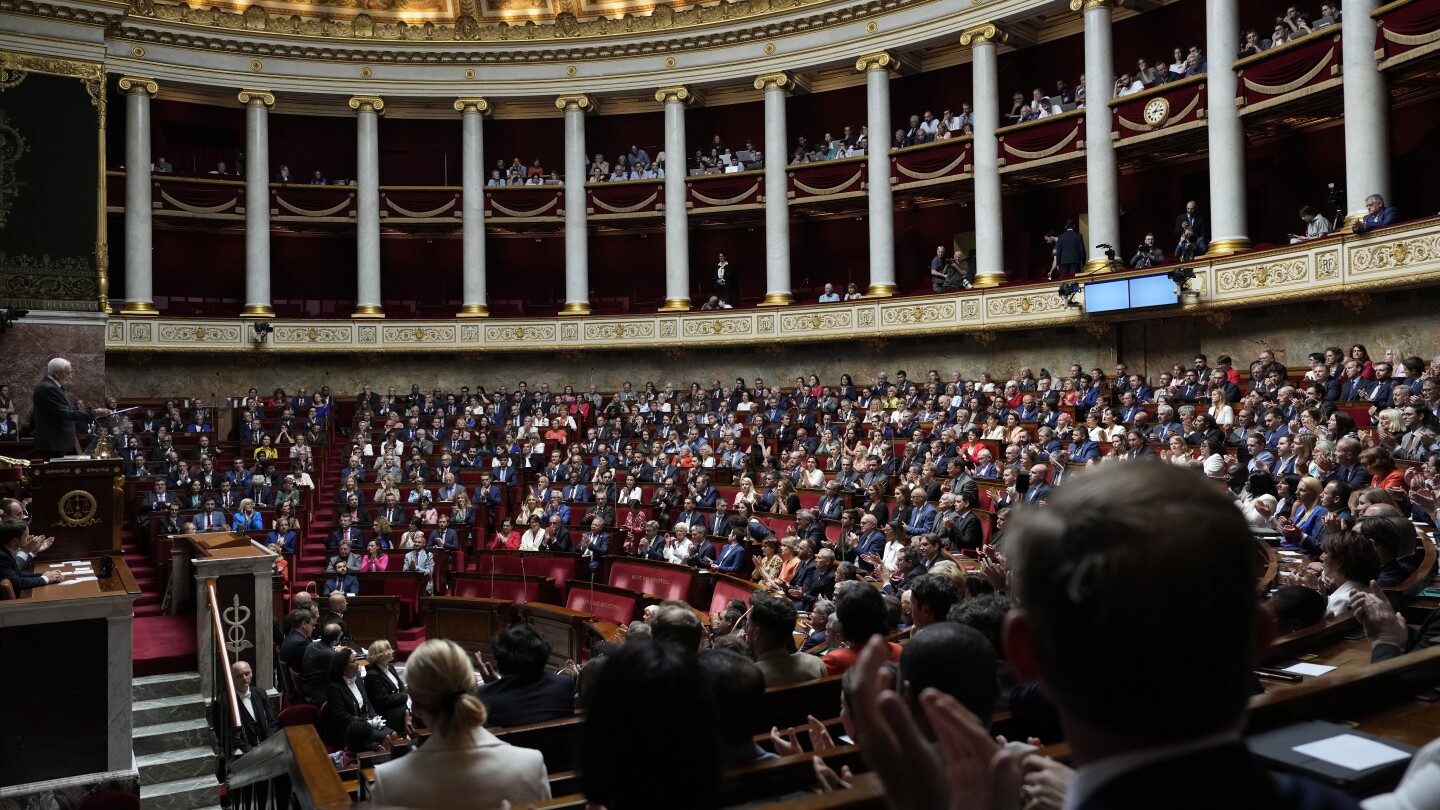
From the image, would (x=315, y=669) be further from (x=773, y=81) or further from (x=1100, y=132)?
(x=773, y=81)

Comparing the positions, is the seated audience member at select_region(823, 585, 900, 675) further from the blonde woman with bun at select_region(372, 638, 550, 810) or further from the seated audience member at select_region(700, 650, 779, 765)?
the blonde woman with bun at select_region(372, 638, 550, 810)

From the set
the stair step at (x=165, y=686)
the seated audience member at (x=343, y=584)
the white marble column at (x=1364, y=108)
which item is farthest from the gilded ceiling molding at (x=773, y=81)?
the stair step at (x=165, y=686)

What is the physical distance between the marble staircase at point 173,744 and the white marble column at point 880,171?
51.1ft

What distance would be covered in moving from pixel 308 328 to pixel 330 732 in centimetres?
1724

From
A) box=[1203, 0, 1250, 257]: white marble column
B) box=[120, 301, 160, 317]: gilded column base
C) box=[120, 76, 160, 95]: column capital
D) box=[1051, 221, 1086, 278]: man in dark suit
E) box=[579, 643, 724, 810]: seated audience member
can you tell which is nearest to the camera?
box=[579, 643, 724, 810]: seated audience member

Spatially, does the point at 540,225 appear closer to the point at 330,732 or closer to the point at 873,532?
the point at 873,532

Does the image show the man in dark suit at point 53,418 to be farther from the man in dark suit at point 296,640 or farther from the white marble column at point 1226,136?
the white marble column at point 1226,136

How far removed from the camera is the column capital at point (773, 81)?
73.6 ft

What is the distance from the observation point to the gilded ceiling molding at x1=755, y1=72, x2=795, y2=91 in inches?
883

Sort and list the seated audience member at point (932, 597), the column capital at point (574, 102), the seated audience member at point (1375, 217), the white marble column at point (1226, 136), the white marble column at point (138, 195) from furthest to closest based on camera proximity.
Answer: the column capital at point (574, 102) < the white marble column at point (138, 195) < the white marble column at point (1226, 136) < the seated audience member at point (1375, 217) < the seated audience member at point (932, 597)

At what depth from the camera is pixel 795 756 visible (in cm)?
246

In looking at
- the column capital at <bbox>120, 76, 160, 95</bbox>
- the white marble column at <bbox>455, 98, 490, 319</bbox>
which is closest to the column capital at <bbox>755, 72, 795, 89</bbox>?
the white marble column at <bbox>455, 98, 490, 319</bbox>

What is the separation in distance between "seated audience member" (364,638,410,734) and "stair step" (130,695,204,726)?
6.61 ft

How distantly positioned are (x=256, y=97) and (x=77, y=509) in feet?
56.0
